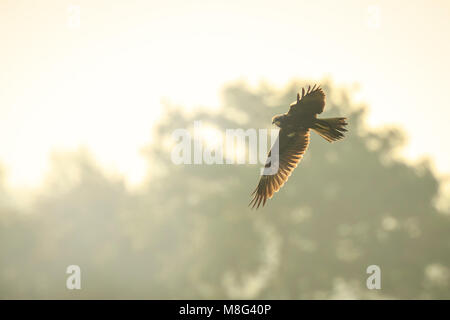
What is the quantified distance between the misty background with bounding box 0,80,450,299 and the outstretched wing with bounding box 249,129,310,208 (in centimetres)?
1907

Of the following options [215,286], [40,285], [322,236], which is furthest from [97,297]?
[322,236]

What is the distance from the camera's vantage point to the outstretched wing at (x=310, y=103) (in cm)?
677

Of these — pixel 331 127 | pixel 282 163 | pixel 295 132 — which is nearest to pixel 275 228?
pixel 282 163

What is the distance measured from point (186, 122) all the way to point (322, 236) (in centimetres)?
1159

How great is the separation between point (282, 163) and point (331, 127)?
6.73 ft

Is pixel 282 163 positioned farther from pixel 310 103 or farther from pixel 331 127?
pixel 310 103

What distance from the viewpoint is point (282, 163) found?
915 centimetres

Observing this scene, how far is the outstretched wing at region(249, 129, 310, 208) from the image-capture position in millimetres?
8555

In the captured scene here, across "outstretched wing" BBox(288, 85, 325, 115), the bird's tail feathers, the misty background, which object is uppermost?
the misty background

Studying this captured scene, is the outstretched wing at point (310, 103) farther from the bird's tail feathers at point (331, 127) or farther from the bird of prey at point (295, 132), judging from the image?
the bird's tail feathers at point (331, 127)

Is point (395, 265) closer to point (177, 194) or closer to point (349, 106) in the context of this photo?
point (349, 106)

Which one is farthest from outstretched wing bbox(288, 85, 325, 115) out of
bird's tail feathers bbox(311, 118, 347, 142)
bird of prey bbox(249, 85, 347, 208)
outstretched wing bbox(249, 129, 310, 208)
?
outstretched wing bbox(249, 129, 310, 208)

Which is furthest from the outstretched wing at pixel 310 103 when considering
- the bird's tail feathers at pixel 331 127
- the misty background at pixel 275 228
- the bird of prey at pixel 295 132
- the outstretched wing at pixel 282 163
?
the misty background at pixel 275 228

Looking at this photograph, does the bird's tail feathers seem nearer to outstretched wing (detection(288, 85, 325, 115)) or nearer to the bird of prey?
the bird of prey
